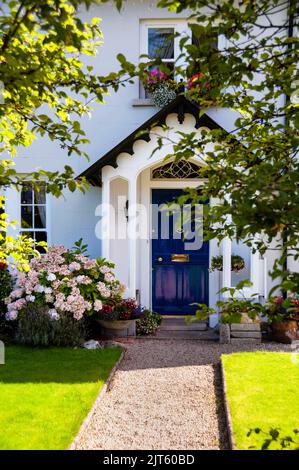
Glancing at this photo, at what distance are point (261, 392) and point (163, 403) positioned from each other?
122 centimetres

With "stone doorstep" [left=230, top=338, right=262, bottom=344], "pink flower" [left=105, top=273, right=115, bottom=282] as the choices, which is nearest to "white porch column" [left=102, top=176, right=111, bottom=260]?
"pink flower" [left=105, top=273, right=115, bottom=282]

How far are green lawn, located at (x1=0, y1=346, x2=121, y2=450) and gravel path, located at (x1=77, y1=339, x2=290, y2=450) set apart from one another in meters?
0.20

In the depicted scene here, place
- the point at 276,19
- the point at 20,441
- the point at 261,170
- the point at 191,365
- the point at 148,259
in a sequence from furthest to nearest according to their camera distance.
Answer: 1. the point at 148,259
2. the point at 276,19
3. the point at 191,365
4. the point at 20,441
5. the point at 261,170

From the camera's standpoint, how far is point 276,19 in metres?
10.1

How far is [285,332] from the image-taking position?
9.15 metres

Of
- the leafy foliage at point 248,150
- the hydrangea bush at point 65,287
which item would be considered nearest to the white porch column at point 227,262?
the hydrangea bush at point 65,287

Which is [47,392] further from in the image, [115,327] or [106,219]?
[106,219]

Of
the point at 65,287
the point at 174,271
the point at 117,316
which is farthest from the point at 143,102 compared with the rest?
the point at 117,316

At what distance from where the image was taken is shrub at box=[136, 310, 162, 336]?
9.61 meters

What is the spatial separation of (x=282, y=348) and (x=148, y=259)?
3.44 m

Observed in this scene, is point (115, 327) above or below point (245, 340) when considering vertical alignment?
above

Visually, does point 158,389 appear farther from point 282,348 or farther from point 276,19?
point 276,19

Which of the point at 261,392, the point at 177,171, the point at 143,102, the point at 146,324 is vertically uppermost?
the point at 143,102

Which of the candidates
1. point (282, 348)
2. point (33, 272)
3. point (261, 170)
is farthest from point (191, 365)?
point (261, 170)
